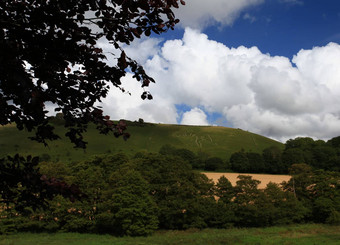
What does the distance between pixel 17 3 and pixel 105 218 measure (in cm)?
4334

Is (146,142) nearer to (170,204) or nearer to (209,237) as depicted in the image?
(170,204)

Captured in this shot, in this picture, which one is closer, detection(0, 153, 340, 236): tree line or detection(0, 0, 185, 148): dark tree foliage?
detection(0, 0, 185, 148): dark tree foliage

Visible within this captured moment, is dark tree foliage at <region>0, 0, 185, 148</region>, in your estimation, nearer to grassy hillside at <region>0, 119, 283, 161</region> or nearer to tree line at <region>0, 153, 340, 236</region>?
tree line at <region>0, 153, 340, 236</region>

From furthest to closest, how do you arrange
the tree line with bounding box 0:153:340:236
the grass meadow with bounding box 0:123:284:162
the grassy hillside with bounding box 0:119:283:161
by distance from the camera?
the grassy hillside with bounding box 0:119:283:161 → the grass meadow with bounding box 0:123:284:162 → the tree line with bounding box 0:153:340:236

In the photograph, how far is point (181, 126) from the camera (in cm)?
18088

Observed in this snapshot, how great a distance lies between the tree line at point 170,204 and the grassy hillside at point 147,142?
197ft

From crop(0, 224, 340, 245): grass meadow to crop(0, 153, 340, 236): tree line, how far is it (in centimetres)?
195

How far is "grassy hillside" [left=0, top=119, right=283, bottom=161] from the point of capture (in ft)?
397

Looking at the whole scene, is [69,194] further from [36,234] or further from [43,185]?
[36,234]

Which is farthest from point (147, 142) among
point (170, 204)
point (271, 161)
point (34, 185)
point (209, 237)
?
point (34, 185)

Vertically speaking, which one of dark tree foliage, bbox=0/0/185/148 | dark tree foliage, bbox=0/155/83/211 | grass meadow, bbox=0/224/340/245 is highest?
dark tree foliage, bbox=0/0/185/148

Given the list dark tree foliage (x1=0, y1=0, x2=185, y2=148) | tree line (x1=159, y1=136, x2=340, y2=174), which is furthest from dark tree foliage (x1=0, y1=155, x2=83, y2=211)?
tree line (x1=159, y1=136, x2=340, y2=174)

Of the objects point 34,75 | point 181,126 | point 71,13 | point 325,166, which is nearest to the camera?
point 34,75

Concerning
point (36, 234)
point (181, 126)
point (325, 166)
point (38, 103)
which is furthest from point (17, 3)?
point (181, 126)
